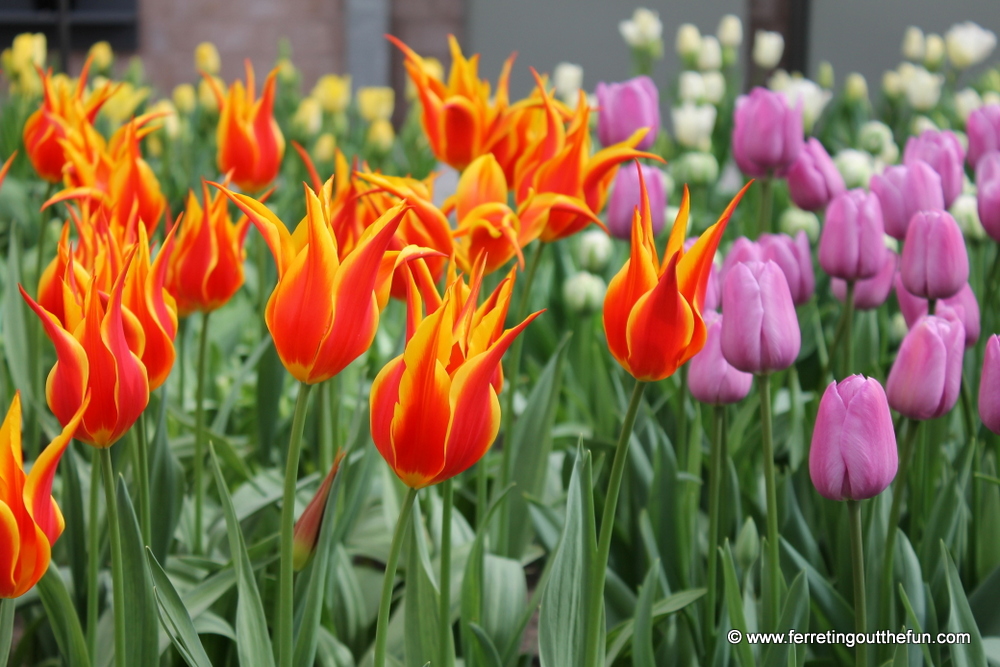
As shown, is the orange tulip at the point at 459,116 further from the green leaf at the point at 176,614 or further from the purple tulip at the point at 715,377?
the green leaf at the point at 176,614

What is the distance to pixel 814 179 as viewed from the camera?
48.5 inches

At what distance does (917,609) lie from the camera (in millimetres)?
823

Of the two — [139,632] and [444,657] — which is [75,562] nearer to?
[139,632]

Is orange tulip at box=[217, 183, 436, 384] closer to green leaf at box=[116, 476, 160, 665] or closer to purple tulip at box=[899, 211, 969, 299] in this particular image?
green leaf at box=[116, 476, 160, 665]

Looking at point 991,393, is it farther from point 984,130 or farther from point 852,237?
point 984,130

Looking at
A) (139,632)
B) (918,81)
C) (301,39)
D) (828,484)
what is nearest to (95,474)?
(139,632)

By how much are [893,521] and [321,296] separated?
489mm

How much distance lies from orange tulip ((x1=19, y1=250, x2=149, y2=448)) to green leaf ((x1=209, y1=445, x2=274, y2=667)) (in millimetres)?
88

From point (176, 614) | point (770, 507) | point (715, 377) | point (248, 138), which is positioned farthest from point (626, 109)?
point (176, 614)

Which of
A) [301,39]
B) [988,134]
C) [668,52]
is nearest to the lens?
[988,134]

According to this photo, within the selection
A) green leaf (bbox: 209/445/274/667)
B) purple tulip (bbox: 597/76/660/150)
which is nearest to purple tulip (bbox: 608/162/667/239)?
purple tulip (bbox: 597/76/660/150)

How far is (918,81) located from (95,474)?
2.53 m

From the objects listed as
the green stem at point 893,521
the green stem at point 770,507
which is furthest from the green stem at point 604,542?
the green stem at point 893,521

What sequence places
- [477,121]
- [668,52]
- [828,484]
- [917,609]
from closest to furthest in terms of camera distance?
[828,484], [917,609], [477,121], [668,52]
